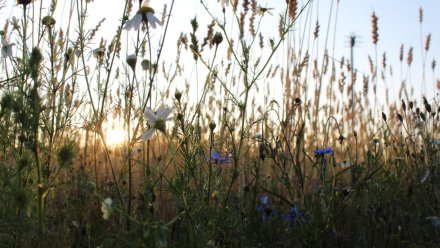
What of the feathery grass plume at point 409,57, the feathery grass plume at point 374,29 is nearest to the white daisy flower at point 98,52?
the feathery grass plume at point 374,29

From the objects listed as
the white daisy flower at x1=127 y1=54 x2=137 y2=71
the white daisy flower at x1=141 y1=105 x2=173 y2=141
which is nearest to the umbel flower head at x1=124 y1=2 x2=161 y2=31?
the white daisy flower at x1=127 y1=54 x2=137 y2=71

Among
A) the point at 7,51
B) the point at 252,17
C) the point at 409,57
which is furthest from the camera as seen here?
the point at 409,57

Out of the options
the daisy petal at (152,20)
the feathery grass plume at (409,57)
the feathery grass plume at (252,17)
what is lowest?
the daisy petal at (152,20)

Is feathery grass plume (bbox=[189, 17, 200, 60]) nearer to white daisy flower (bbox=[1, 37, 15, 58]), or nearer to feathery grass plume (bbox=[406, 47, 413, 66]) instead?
white daisy flower (bbox=[1, 37, 15, 58])

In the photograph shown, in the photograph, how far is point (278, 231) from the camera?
2.06 m

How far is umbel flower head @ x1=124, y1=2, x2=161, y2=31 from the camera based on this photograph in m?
1.41

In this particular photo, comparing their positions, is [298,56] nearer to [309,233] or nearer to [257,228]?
[257,228]

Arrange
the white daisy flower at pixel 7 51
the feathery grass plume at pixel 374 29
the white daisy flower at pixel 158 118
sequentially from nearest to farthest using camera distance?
the white daisy flower at pixel 158 118, the white daisy flower at pixel 7 51, the feathery grass plume at pixel 374 29

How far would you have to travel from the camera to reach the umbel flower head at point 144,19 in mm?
1407

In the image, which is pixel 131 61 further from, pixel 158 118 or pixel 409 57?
pixel 409 57

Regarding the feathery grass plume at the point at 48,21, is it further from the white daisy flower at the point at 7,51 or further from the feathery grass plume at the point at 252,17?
the feathery grass plume at the point at 252,17

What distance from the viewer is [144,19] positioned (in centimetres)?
142

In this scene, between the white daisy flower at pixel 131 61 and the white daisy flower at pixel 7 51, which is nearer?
the white daisy flower at pixel 131 61

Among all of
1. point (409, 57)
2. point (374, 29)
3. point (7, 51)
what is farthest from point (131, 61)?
point (409, 57)
